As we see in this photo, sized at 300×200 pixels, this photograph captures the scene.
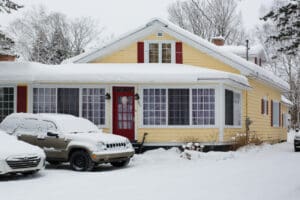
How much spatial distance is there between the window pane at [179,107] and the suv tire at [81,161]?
5943 mm

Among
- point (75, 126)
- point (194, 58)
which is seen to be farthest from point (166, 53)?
point (75, 126)

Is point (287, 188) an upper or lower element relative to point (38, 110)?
lower

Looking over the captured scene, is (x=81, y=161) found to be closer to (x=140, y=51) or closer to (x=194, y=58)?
(x=140, y=51)

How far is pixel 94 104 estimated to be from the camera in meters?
20.8

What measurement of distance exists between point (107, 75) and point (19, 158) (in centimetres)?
747

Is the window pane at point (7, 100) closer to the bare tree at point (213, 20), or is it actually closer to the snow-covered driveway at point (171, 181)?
the snow-covered driveway at point (171, 181)

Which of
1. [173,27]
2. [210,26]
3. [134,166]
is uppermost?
[210,26]

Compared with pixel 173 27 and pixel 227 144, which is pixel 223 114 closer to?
pixel 227 144

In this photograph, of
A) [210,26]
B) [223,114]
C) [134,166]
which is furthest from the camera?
[210,26]

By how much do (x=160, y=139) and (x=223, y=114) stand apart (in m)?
2.72

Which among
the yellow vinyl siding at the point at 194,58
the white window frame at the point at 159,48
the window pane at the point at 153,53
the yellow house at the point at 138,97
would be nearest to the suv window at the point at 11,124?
the yellow house at the point at 138,97

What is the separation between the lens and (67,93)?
68.2ft

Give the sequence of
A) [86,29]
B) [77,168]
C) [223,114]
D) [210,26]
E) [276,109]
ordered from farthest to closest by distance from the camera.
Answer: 1. [86,29]
2. [210,26]
3. [276,109]
4. [223,114]
5. [77,168]

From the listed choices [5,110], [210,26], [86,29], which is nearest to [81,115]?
[5,110]
